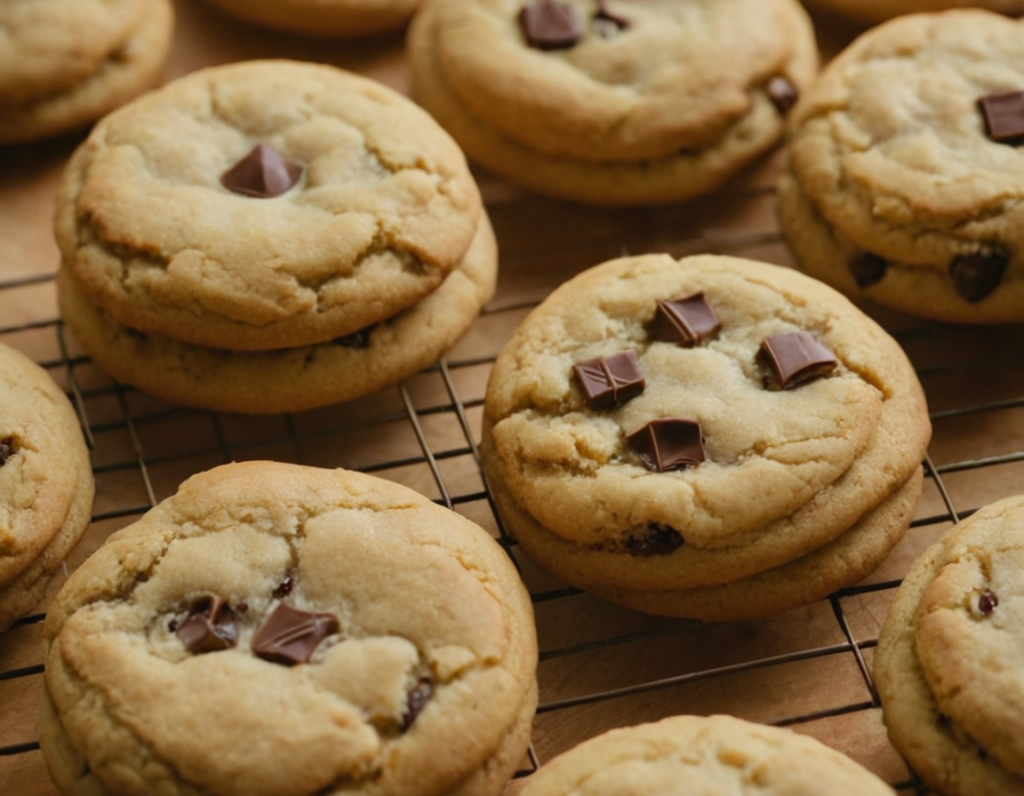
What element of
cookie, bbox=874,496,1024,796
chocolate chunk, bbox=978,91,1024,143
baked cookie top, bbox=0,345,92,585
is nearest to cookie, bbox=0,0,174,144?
baked cookie top, bbox=0,345,92,585

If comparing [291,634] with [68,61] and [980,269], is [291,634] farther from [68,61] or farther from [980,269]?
[68,61]

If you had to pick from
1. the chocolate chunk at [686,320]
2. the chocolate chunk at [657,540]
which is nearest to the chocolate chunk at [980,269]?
the chocolate chunk at [686,320]

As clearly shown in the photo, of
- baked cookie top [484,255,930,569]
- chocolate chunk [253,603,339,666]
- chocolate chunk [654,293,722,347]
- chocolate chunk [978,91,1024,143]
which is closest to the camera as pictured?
chocolate chunk [253,603,339,666]

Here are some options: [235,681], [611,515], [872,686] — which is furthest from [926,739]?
[235,681]

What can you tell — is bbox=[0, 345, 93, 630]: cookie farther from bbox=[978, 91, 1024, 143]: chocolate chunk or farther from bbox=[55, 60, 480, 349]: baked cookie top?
bbox=[978, 91, 1024, 143]: chocolate chunk

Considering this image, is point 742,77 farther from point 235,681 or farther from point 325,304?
point 235,681
